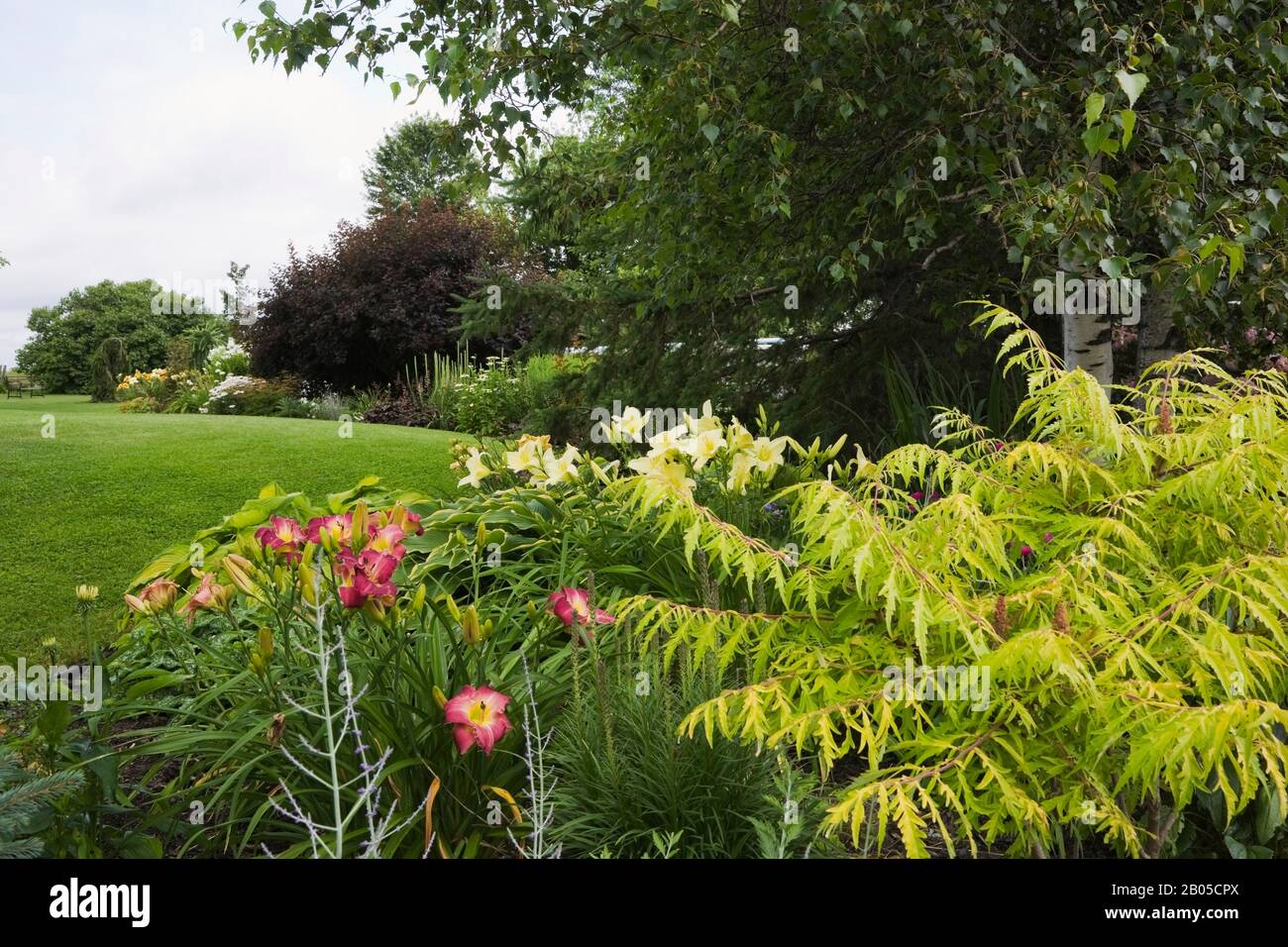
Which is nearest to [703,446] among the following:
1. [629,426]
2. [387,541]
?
[629,426]

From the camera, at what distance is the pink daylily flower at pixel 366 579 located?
7.02 feet

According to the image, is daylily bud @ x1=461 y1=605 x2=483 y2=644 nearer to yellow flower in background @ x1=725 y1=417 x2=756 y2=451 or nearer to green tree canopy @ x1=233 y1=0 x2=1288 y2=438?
yellow flower in background @ x1=725 y1=417 x2=756 y2=451

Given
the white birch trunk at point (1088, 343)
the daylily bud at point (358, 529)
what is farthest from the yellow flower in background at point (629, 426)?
the white birch trunk at point (1088, 343)

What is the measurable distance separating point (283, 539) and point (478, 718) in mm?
705

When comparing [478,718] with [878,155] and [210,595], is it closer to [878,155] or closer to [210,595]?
[210,595]

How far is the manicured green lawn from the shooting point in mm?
5809

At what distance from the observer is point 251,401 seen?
14.4m

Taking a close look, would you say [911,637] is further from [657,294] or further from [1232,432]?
[657,294]

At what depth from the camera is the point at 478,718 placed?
7.00 ft

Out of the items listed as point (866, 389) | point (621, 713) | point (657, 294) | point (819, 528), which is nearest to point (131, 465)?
point (657, 294)

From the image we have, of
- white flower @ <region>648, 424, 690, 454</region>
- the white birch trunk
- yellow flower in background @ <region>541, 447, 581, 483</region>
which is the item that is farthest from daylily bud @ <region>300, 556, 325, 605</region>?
the white birch trunk

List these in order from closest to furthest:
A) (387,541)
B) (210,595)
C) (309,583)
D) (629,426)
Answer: (309,583) → (387,541) → (210,595) → (629,426)

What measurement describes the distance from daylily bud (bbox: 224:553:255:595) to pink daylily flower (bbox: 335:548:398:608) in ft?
1.04

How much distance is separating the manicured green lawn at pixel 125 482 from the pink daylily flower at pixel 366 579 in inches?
137
